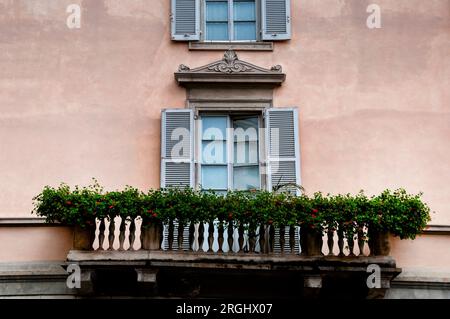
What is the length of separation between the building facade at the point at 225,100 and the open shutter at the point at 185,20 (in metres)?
0.02

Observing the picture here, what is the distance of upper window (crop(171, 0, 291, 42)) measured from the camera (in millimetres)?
14344

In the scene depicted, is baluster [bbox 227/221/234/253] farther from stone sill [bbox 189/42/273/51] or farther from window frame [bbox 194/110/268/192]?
stone sill [bbox 189/42/273/51]

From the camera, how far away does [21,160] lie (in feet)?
44.8

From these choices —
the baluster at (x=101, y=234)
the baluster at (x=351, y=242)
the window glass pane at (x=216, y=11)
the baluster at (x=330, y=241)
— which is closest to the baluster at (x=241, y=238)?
the baluster at (x=330, y=241)

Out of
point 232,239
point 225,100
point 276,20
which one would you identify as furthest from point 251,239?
point 276,20

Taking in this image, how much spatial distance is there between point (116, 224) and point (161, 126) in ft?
5.26

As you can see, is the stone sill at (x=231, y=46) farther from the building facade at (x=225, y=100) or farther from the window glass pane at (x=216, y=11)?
the window glass pane at (x=216, y=11)

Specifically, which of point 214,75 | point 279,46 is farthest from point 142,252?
point 279,46

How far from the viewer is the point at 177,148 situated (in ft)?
44.9

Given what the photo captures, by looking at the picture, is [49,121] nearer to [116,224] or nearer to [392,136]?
[116,224]

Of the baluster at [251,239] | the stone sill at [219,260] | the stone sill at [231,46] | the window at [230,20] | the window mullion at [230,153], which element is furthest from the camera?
the window at [230,20]

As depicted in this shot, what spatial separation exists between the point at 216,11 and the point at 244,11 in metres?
0.44

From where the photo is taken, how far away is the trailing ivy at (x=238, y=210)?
12.4 m

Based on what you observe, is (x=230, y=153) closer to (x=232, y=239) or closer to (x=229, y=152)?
(x=229, y=152)
